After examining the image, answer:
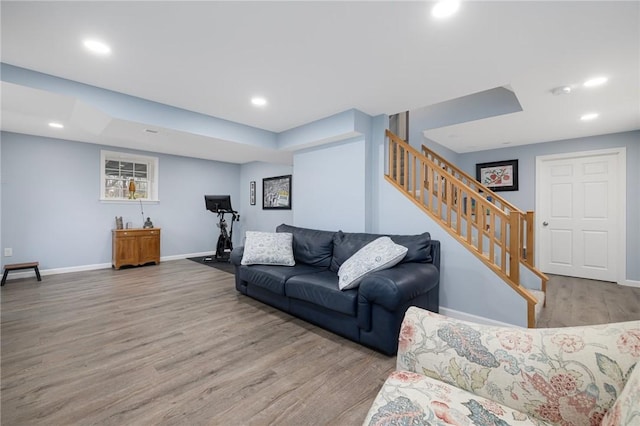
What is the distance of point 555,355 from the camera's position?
0.95 m

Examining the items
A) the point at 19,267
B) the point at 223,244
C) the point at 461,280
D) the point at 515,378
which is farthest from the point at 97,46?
the point at 223,244

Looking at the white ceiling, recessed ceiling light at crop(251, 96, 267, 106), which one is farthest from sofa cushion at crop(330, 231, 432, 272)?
recessed ceiling light at crop(251, 96, 267, 106)

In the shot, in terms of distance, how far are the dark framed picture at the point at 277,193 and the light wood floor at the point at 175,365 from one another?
302 cm

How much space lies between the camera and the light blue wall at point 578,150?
4.11 meters

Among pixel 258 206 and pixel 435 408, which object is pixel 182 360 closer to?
pixel 435 408

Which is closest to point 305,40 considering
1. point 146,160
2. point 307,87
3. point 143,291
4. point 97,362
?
point 307,87

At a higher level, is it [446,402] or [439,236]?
[439,236]

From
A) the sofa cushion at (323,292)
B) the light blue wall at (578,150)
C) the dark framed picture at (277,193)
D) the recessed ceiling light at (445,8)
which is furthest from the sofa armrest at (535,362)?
the dark framed picture at (277,193)

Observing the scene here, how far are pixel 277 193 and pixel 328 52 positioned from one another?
4254 mm

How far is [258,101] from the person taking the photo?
313cm

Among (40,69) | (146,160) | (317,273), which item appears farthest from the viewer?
(146,160)

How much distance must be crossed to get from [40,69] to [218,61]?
1634mm

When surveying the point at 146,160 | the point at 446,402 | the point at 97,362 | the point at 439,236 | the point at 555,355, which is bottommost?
the point at 97,362

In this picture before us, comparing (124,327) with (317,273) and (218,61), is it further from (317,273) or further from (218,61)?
(218,61)
